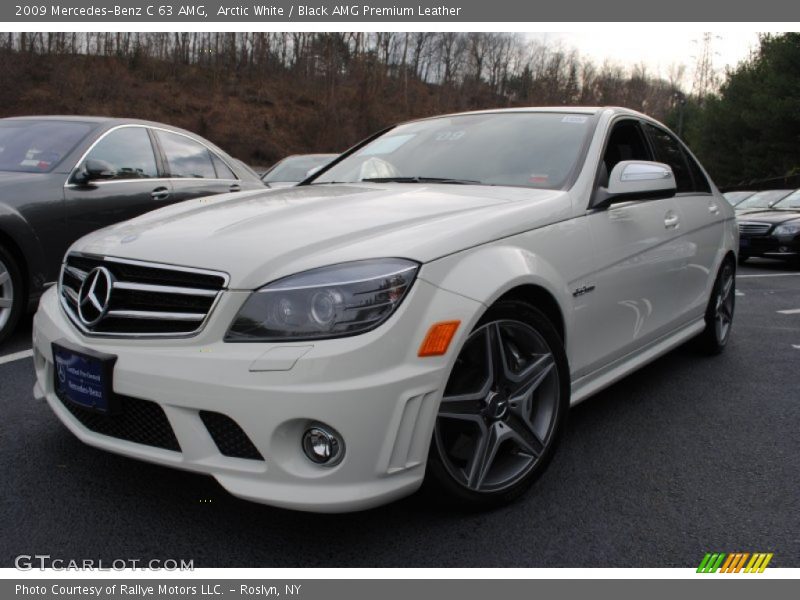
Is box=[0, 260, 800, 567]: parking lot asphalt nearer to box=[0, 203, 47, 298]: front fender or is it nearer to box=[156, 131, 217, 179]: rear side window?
box=[0, 203, 47, 298]: front fender

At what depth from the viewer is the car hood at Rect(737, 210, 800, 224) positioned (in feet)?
35.6

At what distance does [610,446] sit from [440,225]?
140cm

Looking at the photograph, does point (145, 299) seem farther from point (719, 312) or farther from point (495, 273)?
point (719, 312)

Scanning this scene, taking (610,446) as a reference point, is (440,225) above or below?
above

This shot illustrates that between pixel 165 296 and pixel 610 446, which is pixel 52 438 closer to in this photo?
pixel 165 296

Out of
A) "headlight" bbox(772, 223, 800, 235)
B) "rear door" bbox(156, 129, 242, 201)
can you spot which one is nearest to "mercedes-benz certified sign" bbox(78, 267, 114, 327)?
"rear door" bbox(156, 129, 242, 201)

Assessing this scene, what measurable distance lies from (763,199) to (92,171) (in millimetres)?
12400

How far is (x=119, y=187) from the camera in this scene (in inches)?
191

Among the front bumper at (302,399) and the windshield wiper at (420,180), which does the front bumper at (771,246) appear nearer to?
the windshield wiper at (420,180)

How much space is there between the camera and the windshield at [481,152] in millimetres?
3096

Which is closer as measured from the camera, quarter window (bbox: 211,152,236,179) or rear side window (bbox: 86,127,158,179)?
rear side window (bbox: 86,127,158,179)

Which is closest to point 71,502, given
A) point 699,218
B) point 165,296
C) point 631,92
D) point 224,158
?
point 165,296

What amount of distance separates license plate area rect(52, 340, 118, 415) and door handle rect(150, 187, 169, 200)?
2.97m

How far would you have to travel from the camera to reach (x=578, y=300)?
2750 mm
